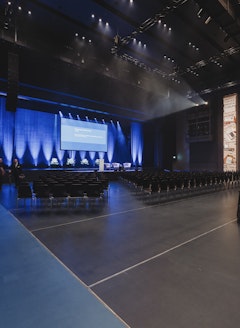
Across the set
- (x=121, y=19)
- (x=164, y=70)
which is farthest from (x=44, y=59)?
(x=164, y=70)

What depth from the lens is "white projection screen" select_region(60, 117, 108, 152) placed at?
15961 millimetres

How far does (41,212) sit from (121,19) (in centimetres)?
916

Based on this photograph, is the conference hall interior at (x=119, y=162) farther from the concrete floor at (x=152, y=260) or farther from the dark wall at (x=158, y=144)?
the dark wall at (x=158, y=144)

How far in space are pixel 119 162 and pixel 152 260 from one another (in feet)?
55.4

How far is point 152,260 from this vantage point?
2934mm

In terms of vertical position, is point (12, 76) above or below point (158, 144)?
above

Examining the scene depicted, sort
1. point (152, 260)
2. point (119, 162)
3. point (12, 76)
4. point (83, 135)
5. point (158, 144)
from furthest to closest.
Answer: point (158, 144), point (119, 162), point (83, 135), point (12, 76), point (152, 260)

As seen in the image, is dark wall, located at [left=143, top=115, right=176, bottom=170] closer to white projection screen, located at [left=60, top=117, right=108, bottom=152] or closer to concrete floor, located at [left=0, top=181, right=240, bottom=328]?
white projection screen, located at [left=60, top=117, right=108, bottom=152]

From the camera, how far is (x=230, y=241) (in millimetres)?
3686

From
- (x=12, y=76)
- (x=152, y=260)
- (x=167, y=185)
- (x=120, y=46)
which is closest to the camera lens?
(x=152, y=260)

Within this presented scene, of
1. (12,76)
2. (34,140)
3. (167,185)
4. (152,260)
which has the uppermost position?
(12,76)

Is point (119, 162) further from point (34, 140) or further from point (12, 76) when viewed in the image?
point (12, 76)

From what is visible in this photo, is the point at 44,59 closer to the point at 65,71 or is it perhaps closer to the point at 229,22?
the point at 65,71

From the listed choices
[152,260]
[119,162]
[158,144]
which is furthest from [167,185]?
[158,144]
